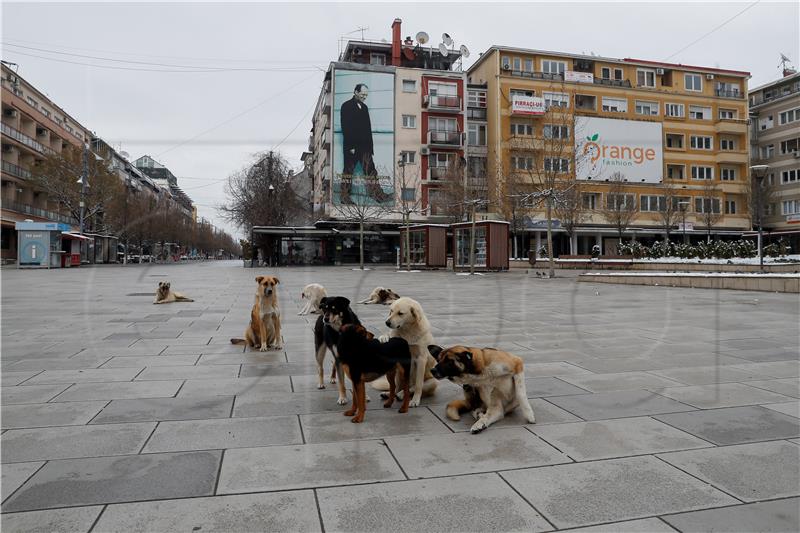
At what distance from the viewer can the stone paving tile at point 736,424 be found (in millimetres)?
3625

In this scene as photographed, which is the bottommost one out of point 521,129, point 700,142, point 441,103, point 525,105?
point 700,142

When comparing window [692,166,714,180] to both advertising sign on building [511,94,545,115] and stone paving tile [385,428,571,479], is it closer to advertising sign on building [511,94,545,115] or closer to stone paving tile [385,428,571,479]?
advertising sign on building [511,94,545,115]

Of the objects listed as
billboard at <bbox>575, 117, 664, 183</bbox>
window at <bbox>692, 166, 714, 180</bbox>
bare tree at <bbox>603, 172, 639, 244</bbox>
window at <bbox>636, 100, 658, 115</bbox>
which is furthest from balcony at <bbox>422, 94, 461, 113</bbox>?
window at <bbox>692, 166, 714, 180</bbox>

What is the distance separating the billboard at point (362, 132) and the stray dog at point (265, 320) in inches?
1682

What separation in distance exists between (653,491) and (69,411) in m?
4.28

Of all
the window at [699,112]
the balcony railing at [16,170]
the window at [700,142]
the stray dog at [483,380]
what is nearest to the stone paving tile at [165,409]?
the stray dog at [483,380]

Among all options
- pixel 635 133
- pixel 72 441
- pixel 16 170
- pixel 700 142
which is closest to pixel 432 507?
pixel 72 441

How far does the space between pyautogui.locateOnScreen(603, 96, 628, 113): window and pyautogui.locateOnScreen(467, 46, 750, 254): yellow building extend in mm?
105

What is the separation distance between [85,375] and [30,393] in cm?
73

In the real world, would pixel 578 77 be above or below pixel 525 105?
above

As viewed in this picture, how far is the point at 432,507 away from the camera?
2.63m

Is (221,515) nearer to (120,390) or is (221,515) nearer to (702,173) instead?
(120,390)

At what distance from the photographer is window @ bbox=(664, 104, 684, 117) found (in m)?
56.2

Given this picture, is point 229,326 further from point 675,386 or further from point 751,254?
point 751,254
